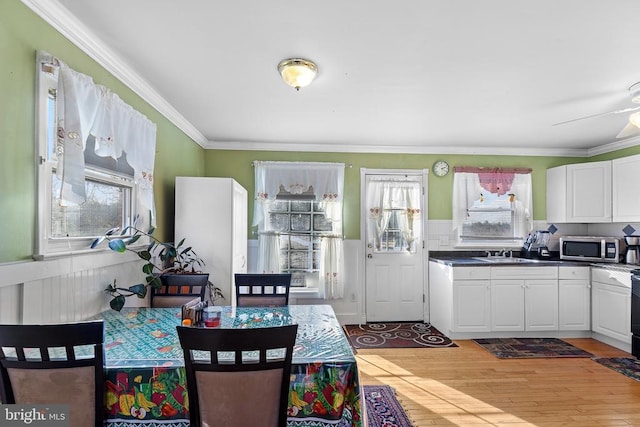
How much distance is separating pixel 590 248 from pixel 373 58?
3826mm

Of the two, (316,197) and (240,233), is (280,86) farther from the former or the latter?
(316,197)

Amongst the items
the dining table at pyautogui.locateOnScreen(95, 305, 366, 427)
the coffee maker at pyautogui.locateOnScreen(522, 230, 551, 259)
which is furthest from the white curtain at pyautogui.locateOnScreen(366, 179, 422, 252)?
the dining table at pyautogui.locateOnScreen(95, 305, 366, 427)

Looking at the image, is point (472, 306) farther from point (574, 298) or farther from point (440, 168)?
point (440, 168)

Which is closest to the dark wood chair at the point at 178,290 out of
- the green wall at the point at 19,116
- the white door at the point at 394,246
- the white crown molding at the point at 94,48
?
the green wall at the point at 19,116

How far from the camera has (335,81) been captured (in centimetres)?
256

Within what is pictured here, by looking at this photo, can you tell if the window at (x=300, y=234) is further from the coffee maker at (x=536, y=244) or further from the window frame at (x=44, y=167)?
the window frame at (x=44, y=167)

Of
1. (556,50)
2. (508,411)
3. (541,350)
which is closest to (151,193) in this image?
(556,50)

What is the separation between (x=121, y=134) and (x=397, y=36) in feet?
6.06

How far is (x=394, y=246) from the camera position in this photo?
15.5 ft

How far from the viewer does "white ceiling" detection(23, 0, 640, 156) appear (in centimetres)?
172

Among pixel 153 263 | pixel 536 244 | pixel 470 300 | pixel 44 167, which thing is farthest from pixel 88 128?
pixel 536 244

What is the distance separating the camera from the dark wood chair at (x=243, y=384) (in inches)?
47.6

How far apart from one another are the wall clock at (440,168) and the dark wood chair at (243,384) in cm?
403

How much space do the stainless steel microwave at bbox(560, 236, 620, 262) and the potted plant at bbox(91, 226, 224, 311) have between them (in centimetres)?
424
